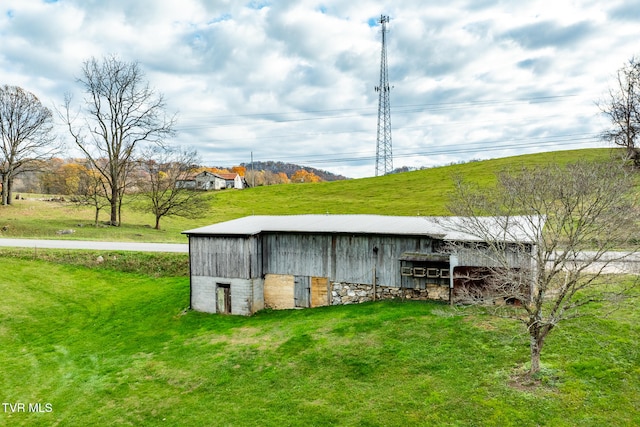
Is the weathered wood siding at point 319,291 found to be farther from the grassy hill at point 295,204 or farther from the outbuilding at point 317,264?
the grassy hill at point 295,204

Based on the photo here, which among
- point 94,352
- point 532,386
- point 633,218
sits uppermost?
point 633,218

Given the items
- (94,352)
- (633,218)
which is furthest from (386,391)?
(94,352)

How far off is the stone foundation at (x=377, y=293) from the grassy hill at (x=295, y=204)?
21105 mm

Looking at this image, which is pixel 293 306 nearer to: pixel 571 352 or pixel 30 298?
pixel 571 352

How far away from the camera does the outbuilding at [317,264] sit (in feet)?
56.8

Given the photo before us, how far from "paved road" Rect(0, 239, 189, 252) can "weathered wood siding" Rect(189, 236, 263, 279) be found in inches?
331

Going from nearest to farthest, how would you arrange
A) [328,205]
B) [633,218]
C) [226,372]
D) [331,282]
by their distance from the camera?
1. [633,218]
2. [226,372]
3. [331,282]
4. [328,205]

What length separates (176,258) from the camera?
26.7 m

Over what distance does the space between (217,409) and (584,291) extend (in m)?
15.1

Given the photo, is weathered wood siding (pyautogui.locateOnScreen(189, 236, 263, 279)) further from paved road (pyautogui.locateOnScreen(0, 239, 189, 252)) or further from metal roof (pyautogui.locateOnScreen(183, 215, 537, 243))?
paved road (pyautogui.locateOnScreen(0, 239, 189, 252))

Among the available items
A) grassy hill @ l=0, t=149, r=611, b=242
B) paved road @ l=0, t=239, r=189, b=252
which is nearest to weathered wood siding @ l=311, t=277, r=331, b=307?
paved road @ l=0, t=239, r=189, b=252

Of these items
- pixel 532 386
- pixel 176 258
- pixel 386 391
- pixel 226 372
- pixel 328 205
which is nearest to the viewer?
pixel 532 386

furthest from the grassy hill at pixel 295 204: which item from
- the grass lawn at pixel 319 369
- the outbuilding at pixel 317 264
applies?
the grass lawn at pixel 319 369

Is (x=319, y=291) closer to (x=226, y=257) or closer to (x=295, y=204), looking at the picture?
(x=226, y=257)
